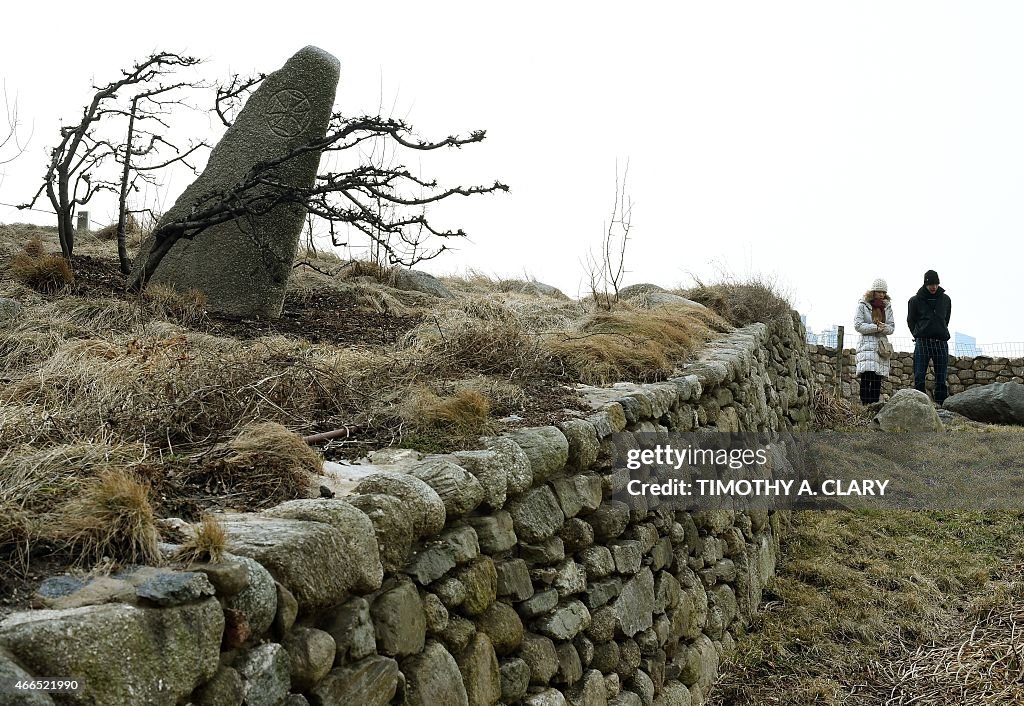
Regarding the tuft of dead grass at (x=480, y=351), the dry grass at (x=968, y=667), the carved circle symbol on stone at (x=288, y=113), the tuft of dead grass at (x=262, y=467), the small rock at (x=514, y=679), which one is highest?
the carved circle symbol on stone at (x=288, y=113)

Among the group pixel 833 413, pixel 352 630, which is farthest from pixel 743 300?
pixel 352 630

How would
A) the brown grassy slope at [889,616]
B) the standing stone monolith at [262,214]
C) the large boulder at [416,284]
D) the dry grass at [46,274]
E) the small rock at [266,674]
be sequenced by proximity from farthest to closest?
the large boulder at [416,284], the standing stone monolith at [262,214], the dry grass at [46,274], the brown grassy slope at [889,616], the small rock at [266,674]

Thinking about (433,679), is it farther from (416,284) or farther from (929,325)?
(929,325)

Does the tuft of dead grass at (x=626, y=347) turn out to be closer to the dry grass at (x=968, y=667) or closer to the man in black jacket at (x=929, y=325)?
the dry grass at (x=968, y=667)

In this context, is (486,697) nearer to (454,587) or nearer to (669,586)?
(454,587)

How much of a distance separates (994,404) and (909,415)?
163cm

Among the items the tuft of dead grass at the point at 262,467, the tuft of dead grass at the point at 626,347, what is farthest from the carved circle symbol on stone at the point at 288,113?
the tuft of dead grass at the point at 262,467

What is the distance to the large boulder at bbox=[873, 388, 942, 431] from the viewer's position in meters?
9.56

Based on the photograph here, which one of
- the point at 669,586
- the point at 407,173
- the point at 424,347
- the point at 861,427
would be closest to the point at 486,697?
the point at 669,586

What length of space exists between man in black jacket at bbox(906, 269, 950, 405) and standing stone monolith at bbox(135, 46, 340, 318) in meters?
7.92

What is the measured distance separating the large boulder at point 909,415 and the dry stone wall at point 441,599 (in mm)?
5300

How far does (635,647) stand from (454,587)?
4.95 feet

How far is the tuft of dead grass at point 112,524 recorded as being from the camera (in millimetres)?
1824

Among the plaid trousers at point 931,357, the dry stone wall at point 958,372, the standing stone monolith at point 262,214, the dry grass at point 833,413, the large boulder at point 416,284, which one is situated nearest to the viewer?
the standing stone monolith at point 262,214
